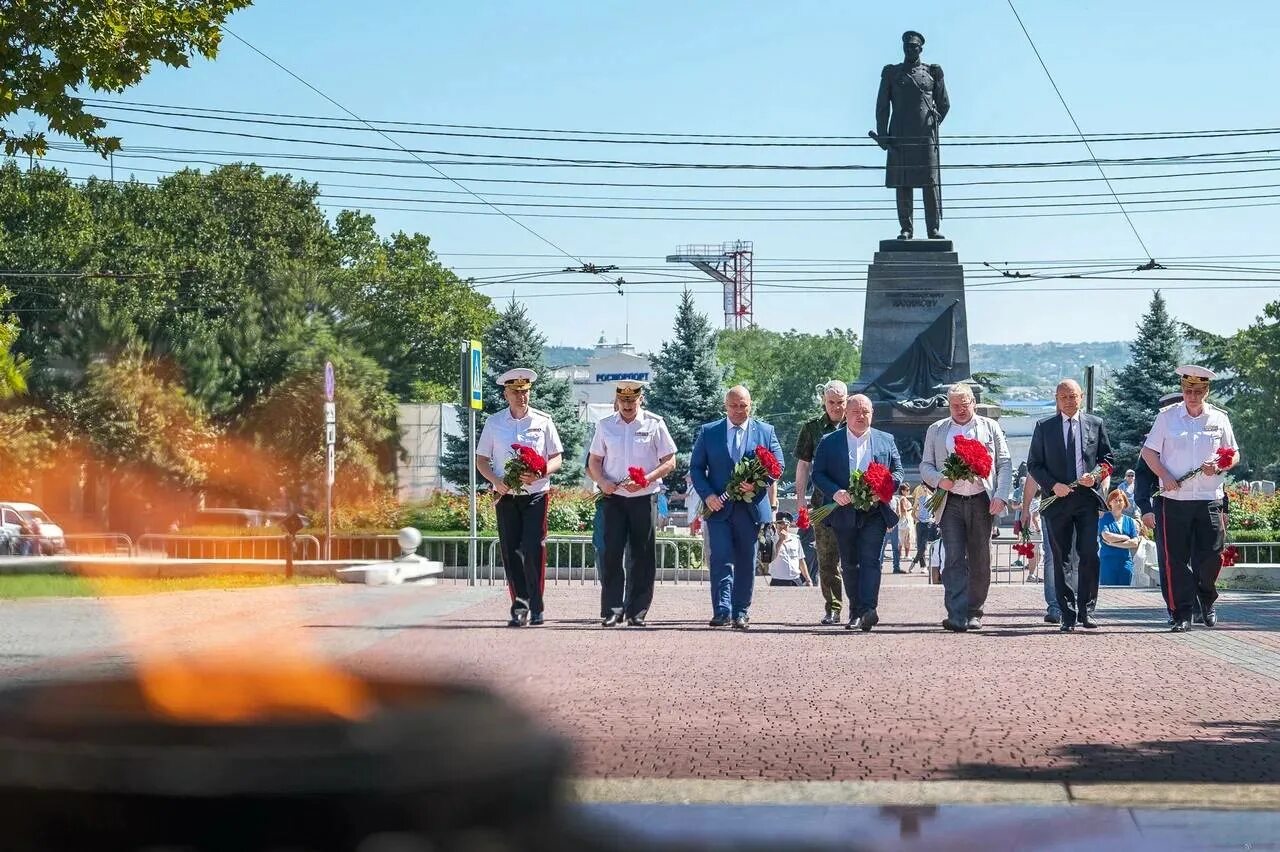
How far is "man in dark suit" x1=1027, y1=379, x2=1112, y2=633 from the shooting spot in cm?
1437

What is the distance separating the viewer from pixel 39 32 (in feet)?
49.1

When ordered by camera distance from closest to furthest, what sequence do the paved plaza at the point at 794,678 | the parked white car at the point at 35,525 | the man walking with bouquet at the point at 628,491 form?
the paved plaza at the point at 794,678, the parked white car at the point at 35,525, the man walking with bouquet at the point at 628,491

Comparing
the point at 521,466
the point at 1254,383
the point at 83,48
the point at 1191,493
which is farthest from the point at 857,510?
the point at 1254,383

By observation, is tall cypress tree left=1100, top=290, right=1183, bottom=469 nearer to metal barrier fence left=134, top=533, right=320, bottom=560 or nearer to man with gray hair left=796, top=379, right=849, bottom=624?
man with gray hair left=796, top=379, right=849, bottom=624

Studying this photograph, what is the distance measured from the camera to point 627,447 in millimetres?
14852

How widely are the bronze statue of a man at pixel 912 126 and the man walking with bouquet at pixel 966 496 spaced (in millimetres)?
26156

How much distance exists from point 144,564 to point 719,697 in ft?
18.9

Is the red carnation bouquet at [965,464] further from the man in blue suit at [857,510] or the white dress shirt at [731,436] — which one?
the white dress shirt at [731,436]

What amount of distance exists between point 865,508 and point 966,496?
0.82m

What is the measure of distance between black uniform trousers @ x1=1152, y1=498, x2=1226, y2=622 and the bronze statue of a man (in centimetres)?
2671

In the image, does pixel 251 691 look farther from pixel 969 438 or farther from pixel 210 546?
pixel 969 438

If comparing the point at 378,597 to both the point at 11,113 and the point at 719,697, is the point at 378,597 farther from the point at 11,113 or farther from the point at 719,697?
the point at 11,113

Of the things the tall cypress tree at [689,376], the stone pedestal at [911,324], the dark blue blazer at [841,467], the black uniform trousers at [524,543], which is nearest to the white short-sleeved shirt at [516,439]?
the black uniform trousers at [524,543]

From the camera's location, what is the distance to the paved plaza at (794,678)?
265cm
